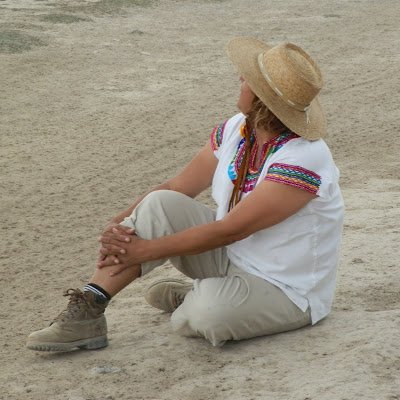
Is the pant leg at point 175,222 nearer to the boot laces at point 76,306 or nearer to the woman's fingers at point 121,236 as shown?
the woman's fingers at point 121,236

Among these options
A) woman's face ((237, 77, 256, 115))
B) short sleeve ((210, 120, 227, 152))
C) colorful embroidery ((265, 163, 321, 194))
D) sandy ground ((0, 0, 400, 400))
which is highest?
woman's face ((237, 77, 256, 115))

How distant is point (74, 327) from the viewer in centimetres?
457

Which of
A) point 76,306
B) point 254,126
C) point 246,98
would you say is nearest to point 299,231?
point 254,126

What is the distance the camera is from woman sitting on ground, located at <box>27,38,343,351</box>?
14.2ft

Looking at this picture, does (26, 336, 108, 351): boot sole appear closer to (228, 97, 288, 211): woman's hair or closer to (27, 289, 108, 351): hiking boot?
(27, 289, 108, 351): hiking boot

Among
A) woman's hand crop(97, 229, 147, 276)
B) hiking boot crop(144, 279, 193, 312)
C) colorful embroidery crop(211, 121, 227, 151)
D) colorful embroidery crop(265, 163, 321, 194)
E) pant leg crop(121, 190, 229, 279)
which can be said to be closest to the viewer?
colorful embroidery crop(265, 163, 321, 194)

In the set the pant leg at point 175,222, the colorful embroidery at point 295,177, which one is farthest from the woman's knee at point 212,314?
the colorful embroidery at point 295,177

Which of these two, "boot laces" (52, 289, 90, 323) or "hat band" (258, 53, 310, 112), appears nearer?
"hat band" (258, 53, 310, 112)

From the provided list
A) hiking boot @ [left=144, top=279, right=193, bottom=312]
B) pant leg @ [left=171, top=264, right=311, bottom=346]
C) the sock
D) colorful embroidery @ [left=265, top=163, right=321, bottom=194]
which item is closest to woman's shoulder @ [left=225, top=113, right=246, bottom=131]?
colorful embroidery @ [left=265, top=163, right=321, bottom=194]

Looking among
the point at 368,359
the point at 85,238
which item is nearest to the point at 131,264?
the point at 368,359

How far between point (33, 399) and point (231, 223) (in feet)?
3.32

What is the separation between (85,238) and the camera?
6738mm

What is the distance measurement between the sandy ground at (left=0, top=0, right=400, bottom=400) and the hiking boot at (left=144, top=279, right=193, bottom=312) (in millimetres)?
112

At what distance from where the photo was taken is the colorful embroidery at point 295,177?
4273 millimetres
